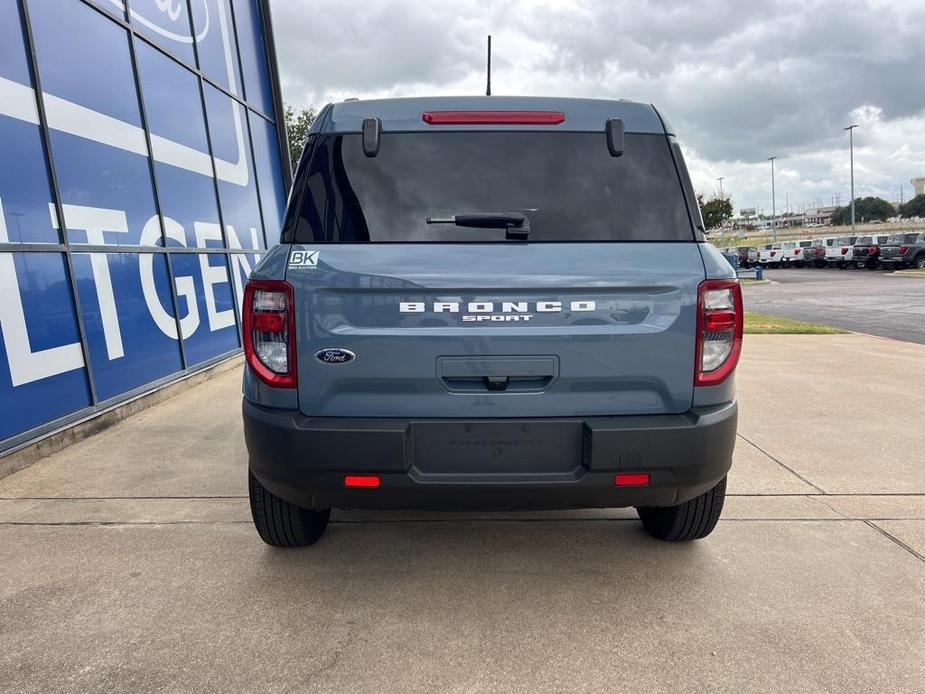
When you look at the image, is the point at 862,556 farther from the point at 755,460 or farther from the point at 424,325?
the point at 424,325

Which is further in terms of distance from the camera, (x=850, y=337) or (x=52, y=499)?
(x=850, y=337)

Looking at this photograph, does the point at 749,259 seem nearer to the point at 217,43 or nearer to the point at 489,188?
the point at 217,43

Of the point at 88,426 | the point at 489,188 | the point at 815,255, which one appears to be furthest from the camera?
the point at 815,255

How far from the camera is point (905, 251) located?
102 ft

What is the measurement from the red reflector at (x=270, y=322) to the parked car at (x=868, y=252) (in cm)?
3816

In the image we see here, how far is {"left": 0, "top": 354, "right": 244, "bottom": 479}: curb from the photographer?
450cm

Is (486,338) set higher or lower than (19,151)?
lower

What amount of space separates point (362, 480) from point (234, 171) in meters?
8.73

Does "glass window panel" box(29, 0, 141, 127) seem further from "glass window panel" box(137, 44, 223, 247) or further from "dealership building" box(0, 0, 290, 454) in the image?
"glass window panel" box(137, 44, 223, 247)

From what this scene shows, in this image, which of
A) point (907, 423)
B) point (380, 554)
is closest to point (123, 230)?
point (380, 554)

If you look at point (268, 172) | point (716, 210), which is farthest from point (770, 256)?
point (268, 172)

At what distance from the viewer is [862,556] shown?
3156mm

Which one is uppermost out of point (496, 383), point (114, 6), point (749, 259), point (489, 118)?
point (114, 6)

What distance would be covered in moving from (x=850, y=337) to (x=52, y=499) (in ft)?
38.4
